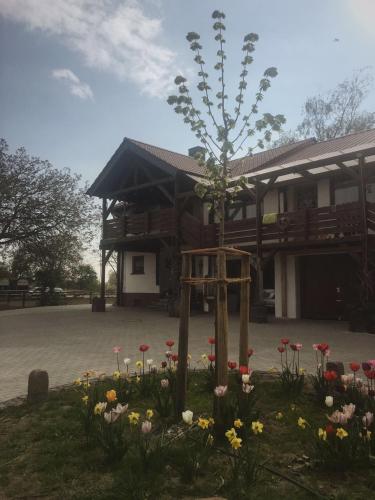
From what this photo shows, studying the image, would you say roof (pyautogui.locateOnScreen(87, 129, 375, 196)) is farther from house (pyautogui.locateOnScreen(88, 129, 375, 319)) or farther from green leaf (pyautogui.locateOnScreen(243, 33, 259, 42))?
green leaf (pyautogui.locateOnScreen(243, 33, 259, 42))

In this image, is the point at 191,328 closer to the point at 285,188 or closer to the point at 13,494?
the point at 285,188

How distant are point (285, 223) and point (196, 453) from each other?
11.5m

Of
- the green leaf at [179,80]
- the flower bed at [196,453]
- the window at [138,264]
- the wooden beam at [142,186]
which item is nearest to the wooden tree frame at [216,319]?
the flower bed at [196,453]

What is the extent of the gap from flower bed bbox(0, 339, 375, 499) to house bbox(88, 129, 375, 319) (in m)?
8.95

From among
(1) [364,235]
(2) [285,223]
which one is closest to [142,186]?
(2) [285,223]

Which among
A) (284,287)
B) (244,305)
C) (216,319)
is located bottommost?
(216,319)

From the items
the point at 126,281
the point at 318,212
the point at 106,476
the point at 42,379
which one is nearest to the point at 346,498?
the point at 106,476

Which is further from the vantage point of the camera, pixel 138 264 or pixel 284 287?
pixel 138 264

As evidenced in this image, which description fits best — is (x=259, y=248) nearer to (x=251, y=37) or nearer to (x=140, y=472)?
(x=251, y=37)

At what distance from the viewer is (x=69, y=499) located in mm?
2568

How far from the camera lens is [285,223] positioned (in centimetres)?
1362

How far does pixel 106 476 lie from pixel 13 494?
62 centimetres

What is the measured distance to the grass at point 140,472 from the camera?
2600 millimetres

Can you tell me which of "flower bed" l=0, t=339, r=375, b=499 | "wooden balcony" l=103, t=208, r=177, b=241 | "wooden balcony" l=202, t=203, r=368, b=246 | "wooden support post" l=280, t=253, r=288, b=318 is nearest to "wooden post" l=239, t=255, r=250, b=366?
"flower bed" l=0, t=339, r=375, b=499
